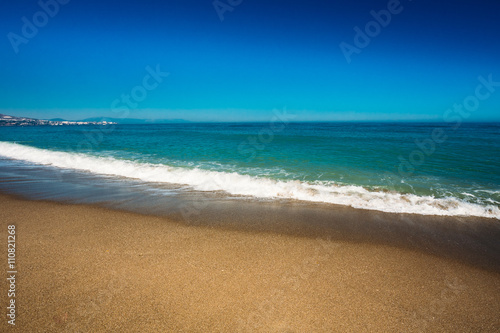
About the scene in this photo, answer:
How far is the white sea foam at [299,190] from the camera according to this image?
634 centimetres

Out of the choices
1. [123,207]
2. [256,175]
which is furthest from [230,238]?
[256,175]

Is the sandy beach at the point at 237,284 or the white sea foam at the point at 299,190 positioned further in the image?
the white sea foam at the point at 299,190

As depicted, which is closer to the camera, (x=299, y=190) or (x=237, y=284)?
(x=237, y=284)

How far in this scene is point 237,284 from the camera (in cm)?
315

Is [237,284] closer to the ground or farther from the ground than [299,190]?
closer to the ground

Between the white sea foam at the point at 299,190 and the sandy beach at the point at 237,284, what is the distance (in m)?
2.51

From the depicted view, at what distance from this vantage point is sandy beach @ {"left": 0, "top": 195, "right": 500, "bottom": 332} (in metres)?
2.59

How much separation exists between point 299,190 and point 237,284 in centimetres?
515

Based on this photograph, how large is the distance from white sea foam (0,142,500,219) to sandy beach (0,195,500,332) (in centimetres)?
251

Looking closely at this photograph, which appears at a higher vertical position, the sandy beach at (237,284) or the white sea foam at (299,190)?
the white sea foam at (299,190)

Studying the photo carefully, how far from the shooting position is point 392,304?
2.88 m

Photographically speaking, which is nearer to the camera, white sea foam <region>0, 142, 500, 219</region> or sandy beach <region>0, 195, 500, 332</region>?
sandy beach <region>0, 195, 500, 332</region>

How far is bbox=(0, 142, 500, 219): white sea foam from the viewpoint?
20.8 ft

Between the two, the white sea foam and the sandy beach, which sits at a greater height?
the white sea foam
